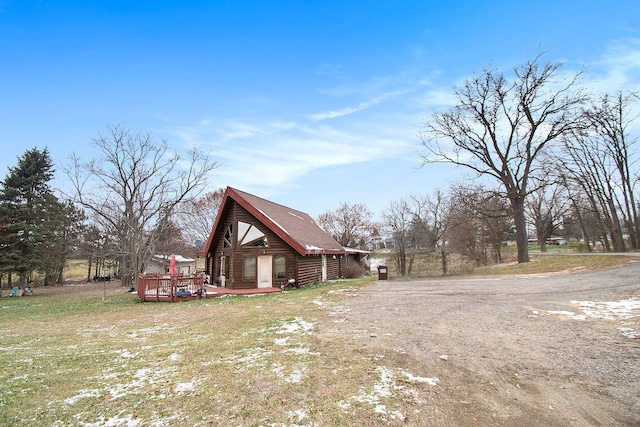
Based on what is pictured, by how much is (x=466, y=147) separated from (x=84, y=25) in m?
20.4

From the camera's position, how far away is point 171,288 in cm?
1459

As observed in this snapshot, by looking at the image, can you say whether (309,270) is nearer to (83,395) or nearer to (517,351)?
(517,351)

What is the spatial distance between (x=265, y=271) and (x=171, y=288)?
15.7 feet

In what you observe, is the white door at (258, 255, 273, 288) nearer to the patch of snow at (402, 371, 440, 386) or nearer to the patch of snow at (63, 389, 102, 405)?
the patch of snow at (63, 389, 102, 405)

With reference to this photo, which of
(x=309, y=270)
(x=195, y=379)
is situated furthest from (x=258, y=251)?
(x=195, y=379)

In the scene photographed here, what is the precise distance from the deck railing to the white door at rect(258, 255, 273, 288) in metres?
3.24

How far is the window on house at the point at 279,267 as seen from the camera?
57.0ft

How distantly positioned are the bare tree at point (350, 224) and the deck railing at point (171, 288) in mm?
31730

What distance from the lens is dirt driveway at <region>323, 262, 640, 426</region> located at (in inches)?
127

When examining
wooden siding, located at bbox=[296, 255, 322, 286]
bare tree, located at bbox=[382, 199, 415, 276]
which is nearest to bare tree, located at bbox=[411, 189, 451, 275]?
bare tree, located at bbox=[382, 199, 415, 276]

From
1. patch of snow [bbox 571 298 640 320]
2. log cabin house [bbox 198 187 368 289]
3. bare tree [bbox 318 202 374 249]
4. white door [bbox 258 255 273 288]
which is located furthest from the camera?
bare tree [bbox 318 202 374 249]

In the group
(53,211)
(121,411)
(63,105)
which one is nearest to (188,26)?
(63,105)

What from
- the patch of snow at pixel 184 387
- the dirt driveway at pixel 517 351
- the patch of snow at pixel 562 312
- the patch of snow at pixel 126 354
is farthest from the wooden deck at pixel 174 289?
the patch of snow at pixel 562 312

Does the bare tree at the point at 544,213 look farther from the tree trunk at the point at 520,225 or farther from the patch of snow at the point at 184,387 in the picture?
the patch of snow at the point at 184,387
